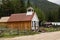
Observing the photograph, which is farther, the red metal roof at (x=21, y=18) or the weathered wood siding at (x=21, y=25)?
the red metal roof at (x=21, y=18)

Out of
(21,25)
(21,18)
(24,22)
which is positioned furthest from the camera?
(21,18)

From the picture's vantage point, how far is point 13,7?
63.5 meters

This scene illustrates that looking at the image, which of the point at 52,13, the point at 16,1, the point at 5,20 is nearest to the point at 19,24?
the point at 5,20

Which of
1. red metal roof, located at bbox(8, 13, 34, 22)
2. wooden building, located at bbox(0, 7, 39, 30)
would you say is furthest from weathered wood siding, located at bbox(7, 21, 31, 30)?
red metal roof, located at bbox(8, 13, 34, 22)

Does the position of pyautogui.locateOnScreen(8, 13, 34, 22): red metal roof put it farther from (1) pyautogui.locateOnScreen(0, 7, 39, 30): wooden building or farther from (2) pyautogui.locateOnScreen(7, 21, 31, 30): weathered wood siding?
(2) pyautogui.locateOnScreen(7, 21, 31, 30): weathered wood siding

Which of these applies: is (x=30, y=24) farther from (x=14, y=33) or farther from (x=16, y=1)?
(x=16, y=1)

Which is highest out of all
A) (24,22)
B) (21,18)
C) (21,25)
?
(21,18)

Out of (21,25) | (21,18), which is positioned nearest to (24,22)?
(21,25)

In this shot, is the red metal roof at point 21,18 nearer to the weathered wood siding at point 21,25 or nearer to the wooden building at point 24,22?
the wooden building at point 24,22

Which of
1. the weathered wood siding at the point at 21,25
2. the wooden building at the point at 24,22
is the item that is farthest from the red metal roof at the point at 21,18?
the weathered wood siding at the point at 21,25

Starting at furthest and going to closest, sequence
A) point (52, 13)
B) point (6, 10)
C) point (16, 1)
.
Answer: point (52, 13) < point (16, 1) < point (6, 10)

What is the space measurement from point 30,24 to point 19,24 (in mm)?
2905

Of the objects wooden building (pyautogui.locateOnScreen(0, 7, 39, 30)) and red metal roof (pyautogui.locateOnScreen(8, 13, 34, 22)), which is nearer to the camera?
wooden building (pyautogui.locateOnScreen(0, 7, 39, 30))

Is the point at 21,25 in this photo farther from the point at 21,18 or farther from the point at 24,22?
the point at 21,18
